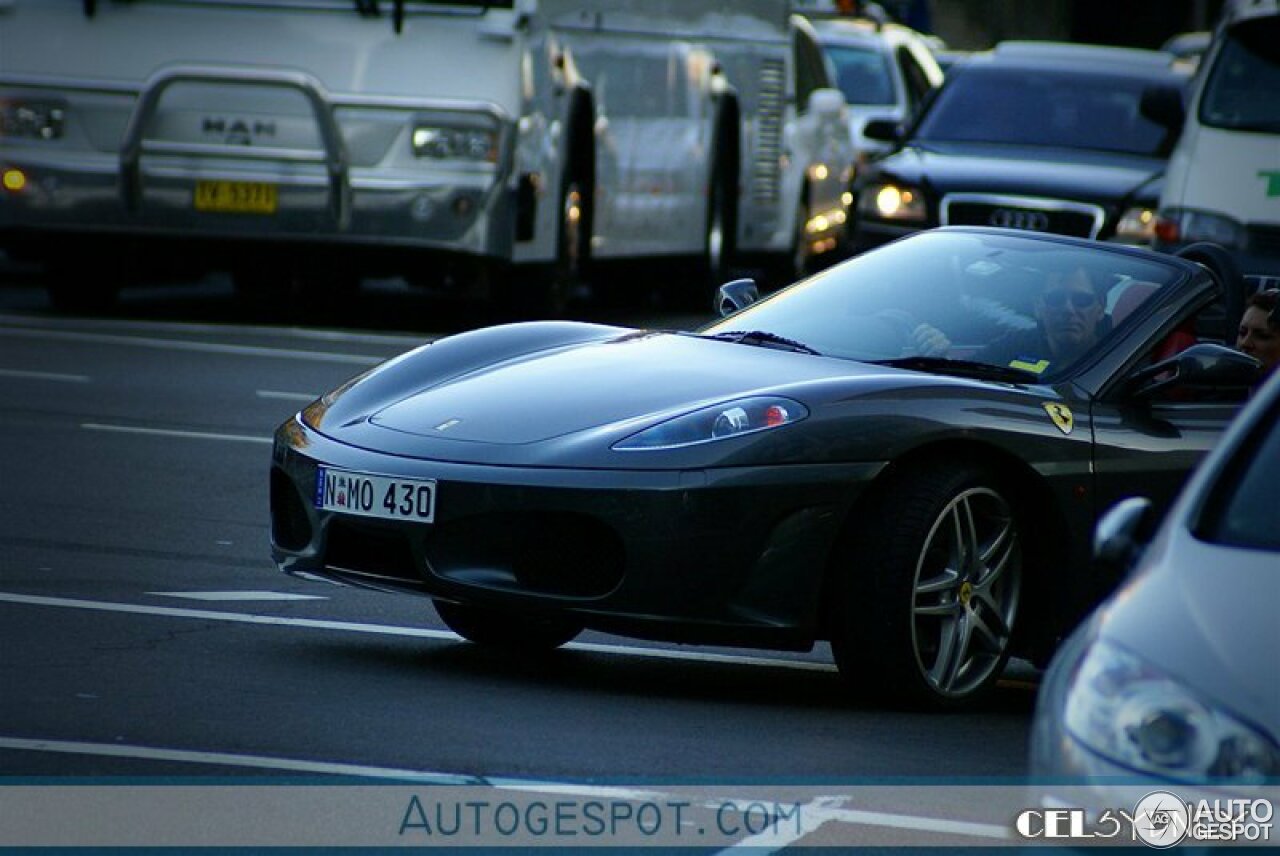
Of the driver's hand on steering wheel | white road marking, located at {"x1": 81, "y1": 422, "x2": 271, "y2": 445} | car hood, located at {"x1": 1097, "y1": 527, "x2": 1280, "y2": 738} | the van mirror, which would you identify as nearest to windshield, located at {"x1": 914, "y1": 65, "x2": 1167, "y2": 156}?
the van mirror

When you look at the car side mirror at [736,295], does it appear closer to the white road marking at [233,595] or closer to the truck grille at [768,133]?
the white road marking at [233,595]

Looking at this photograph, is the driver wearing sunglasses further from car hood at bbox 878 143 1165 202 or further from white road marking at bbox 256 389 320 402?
car hood at bbox 878 143 1165 202

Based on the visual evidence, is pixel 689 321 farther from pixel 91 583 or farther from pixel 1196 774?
pixel 1196 774

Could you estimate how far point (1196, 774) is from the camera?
3.91 metres

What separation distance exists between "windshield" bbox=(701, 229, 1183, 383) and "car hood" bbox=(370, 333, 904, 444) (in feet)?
1.00

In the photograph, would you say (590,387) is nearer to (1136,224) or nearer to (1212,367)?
(1212,367)

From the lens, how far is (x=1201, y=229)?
14.7 meters

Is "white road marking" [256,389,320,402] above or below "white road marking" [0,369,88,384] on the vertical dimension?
above

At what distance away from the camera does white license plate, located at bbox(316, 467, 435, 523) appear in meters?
7.06

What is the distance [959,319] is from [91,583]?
265cm

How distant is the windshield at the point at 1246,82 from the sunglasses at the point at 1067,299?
745 cm

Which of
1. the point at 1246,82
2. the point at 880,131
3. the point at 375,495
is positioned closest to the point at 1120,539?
the point at 375,495

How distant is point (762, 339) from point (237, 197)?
8.95 metres

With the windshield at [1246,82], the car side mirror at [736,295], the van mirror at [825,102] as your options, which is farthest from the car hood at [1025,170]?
the car side mirror at [736,295]
